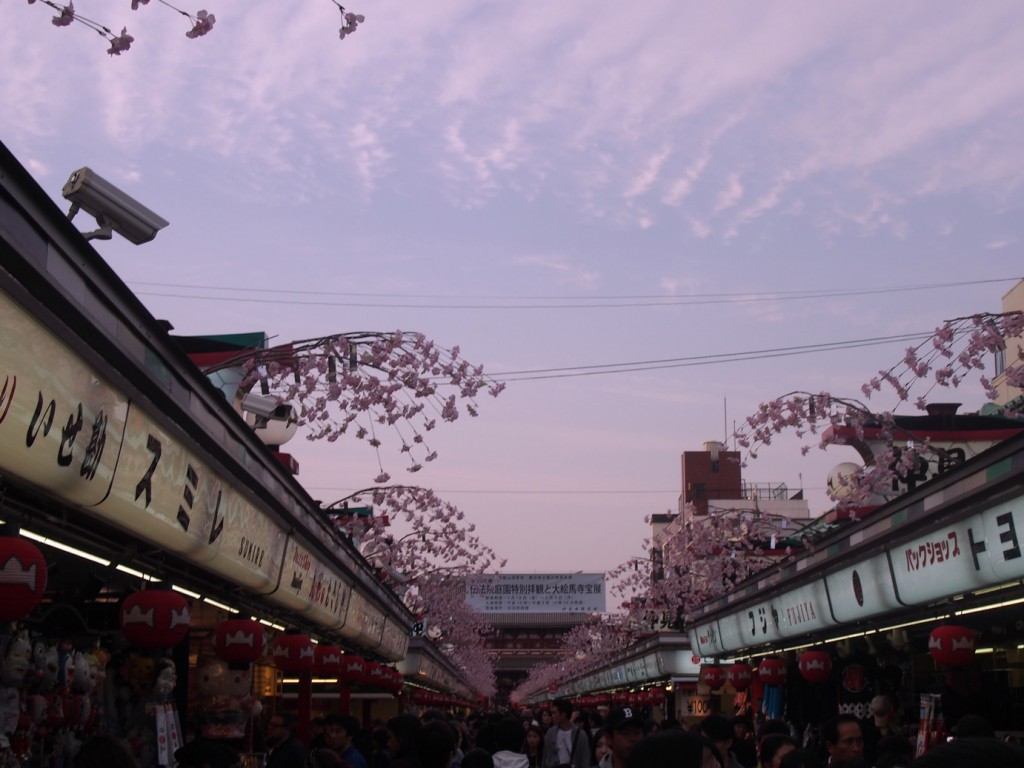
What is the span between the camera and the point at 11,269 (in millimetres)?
5820

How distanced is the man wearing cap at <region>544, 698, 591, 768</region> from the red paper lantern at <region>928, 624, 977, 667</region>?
428cm

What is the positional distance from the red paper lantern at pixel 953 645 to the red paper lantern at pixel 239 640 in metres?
6.89

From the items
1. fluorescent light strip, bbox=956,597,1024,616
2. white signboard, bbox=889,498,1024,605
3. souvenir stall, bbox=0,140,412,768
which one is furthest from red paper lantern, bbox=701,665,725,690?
white signboard, bbox=889,498,1024,605

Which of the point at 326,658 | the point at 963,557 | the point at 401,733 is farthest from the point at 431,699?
the point at 963,557

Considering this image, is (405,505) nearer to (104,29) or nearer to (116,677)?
(116,677)

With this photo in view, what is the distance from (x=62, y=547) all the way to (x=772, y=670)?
15.6 metres

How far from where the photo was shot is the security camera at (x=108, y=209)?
9.71 meters

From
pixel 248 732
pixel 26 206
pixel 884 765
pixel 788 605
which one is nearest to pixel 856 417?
pixel 788 605

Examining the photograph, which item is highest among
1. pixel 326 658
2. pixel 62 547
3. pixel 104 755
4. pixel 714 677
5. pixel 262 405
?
pixel 262 405

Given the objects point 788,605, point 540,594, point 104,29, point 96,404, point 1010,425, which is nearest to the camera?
point 96,404

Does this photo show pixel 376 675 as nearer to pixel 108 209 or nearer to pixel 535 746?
pixel 535 746

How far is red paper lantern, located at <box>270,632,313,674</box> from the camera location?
1584 cm

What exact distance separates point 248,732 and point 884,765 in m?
9.24

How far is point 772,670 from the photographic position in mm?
21672
